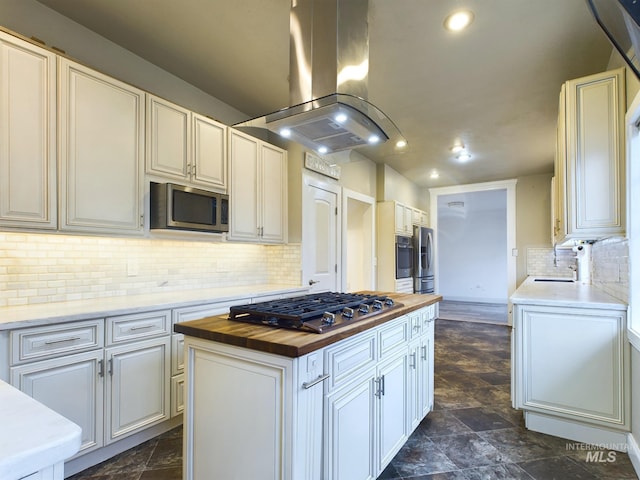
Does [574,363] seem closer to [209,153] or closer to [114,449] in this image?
[114,449]

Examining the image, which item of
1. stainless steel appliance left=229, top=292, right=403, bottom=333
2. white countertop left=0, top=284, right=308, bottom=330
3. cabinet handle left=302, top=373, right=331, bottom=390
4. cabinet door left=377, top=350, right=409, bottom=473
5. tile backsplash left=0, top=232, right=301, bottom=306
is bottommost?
cabinet door left=377, top=350, right=409, bottom=473

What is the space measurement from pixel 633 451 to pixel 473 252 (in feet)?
27.0

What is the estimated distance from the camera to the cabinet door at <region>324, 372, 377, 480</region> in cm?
141

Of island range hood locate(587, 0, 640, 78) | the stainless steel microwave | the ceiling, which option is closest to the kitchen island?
the stainless steel microwave

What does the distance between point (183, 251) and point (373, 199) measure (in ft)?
10.2

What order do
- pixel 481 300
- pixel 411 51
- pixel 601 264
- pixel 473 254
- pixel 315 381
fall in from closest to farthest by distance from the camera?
pixel 315 381, pixel 411 51, pixel 601 264, pixel 481 300, pixel 473 254

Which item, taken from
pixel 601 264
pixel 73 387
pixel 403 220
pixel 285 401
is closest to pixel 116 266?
pixel 73 387

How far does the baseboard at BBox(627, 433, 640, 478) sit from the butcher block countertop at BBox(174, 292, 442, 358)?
170 cm

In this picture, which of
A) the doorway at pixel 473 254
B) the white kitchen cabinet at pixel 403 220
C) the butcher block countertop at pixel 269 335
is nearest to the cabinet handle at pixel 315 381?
the butcher block countertop at pixel 269 335

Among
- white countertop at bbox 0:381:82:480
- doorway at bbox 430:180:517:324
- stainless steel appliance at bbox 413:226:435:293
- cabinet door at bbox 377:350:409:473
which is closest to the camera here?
white countertop at bbox 0:381:82:480

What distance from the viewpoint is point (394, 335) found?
1.96m

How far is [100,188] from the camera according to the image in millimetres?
2195

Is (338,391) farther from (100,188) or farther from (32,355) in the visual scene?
(100,188)

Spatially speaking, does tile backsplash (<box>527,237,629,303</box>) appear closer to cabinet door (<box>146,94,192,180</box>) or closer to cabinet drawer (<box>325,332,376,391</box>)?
cabinet drawer (<box>325,332,376,391</box>)
